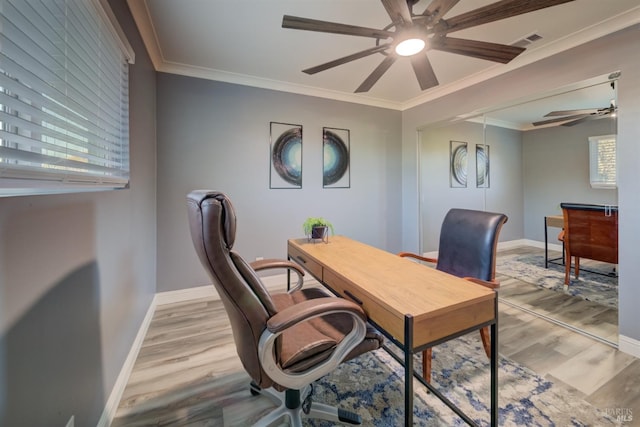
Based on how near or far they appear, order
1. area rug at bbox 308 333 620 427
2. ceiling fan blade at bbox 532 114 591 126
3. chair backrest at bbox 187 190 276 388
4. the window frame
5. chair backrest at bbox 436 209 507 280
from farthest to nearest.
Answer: ceiling fan blade at bbox 532 114 591 126 → the window frame → chair backrest at bbox 436 209 507 280 → area rug at bbox 308 333 620 427 → chair backrest at bbox 187 190 276 388

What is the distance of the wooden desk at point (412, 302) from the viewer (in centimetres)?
97

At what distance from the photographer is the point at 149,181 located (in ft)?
8.02

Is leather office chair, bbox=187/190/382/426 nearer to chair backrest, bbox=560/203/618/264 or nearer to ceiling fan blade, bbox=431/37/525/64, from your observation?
ceiling fan blade, bbox=431/37/525/64

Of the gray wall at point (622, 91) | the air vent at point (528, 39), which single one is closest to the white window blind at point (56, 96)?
the air vent at point (528, 39)

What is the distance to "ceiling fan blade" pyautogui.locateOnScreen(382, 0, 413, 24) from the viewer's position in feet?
4.17

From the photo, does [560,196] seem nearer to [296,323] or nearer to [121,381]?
[296,323]

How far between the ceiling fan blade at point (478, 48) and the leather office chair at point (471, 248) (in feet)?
3.38

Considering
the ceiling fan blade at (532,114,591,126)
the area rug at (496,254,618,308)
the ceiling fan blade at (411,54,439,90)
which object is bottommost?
the area rug at (496,254,618,308)

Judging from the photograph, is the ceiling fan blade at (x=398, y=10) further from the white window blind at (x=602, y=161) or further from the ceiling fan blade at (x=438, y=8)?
the white window blind at (x=602, y=161)

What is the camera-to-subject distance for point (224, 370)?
180 centimetres

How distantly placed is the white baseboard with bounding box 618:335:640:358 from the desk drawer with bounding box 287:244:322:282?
92.9 inches

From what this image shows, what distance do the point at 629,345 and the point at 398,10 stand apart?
9.27 ft

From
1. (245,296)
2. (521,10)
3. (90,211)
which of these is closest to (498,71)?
(521,10)

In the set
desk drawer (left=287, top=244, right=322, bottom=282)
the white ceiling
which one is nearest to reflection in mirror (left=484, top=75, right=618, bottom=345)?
the white ceiling
